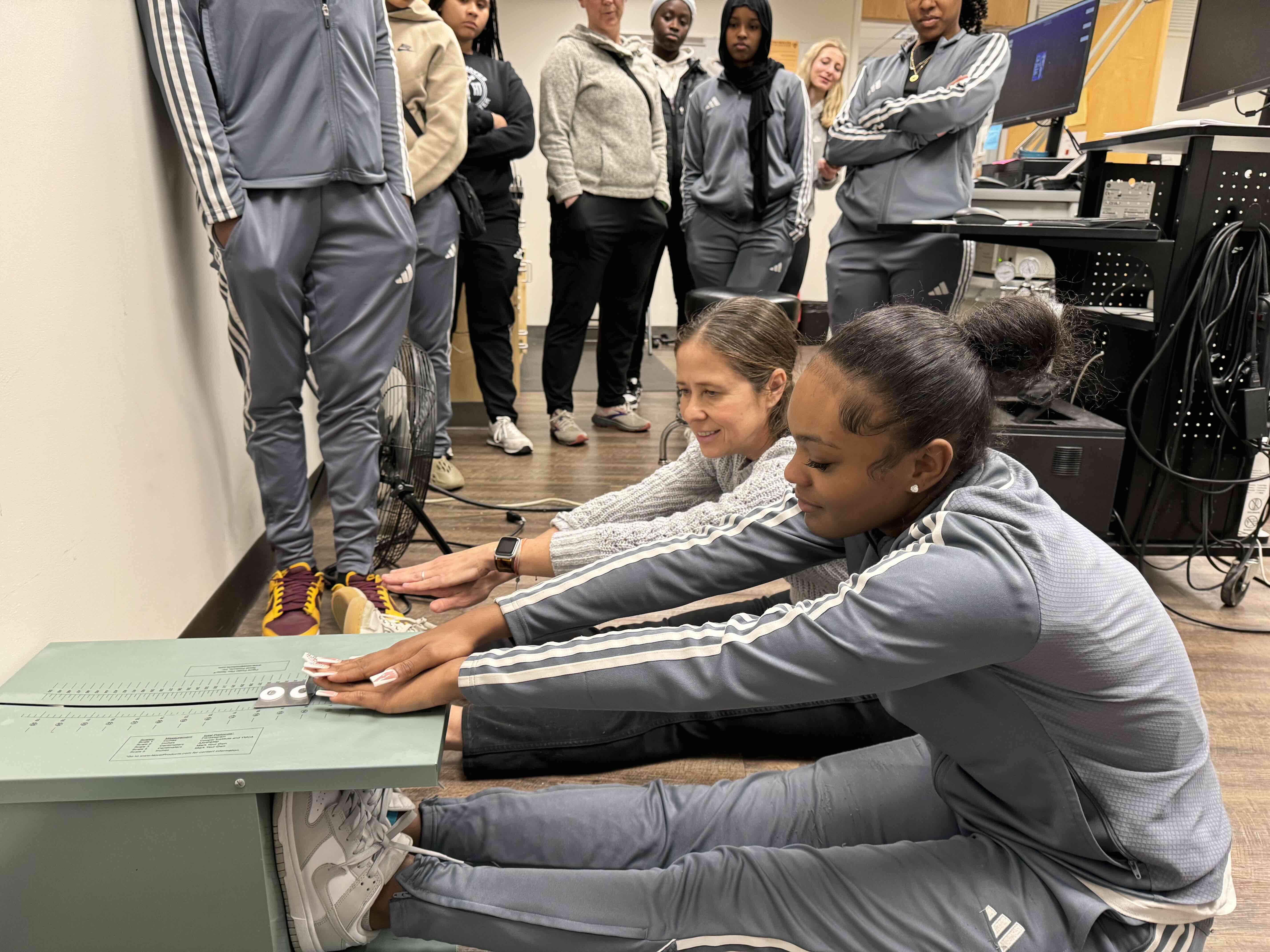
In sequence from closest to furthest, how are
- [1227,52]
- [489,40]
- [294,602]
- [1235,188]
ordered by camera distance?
[294,602]
[1235,188]
[1227,52]
[489,40]

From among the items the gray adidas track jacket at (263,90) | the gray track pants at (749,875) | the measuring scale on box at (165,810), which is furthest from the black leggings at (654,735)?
the gray adidas track jacket at (263,90)

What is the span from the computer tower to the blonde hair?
324 centimetres

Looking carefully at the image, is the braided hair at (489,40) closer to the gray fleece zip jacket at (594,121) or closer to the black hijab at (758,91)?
the gray fleece zip jacket at (594,121)

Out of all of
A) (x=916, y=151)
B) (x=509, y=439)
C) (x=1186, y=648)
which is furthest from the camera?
(x=509, y=439)

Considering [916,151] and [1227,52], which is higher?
[1227,52]

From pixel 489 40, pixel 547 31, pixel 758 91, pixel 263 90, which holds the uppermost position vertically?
pixel 547 31

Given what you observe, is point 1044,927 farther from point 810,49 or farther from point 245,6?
point 810,49

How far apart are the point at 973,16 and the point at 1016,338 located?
89.6 inches

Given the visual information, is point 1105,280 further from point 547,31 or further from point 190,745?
point 547,31

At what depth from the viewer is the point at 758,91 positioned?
10.9ft

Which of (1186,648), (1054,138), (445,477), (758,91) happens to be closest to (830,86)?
(758,91)

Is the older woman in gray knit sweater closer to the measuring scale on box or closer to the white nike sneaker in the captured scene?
the white nike sneaker

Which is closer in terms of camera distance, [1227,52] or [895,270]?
[1227,52]

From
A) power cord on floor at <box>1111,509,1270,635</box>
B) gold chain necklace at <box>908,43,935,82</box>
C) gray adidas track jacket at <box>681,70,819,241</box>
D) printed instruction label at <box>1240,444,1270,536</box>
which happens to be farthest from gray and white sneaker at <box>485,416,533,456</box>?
printed instruction label at <box>1240,444,1270,536</box>
